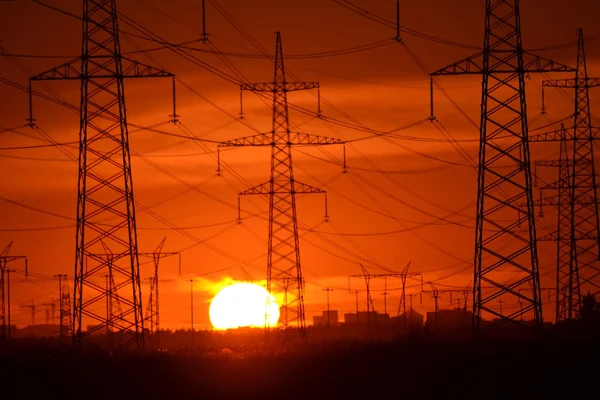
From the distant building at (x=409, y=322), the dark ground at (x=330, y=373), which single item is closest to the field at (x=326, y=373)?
the dark ground at (x=330, y=373)

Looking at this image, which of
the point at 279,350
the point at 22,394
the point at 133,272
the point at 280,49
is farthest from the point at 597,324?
the point at 22,394

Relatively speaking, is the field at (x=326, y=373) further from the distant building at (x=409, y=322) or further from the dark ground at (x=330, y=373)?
the distant building at (x=409, y=322)

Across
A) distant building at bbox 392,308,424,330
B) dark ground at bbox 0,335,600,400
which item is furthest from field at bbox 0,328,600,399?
distant building at bbox 392,308,424,330

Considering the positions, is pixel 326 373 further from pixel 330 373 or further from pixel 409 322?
pixel 409 322

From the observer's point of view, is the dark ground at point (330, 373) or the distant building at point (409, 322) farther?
the distant building at point (409, 322)

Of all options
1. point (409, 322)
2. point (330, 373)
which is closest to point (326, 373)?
point (330, 373)

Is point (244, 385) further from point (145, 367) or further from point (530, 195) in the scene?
point (530, 195)

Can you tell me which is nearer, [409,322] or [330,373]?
[330,373]

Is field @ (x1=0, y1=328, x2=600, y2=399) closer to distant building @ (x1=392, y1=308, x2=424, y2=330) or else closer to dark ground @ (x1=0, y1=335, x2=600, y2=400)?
dark ground @ (x1=0, y1=335, x2=600, y2=400)
